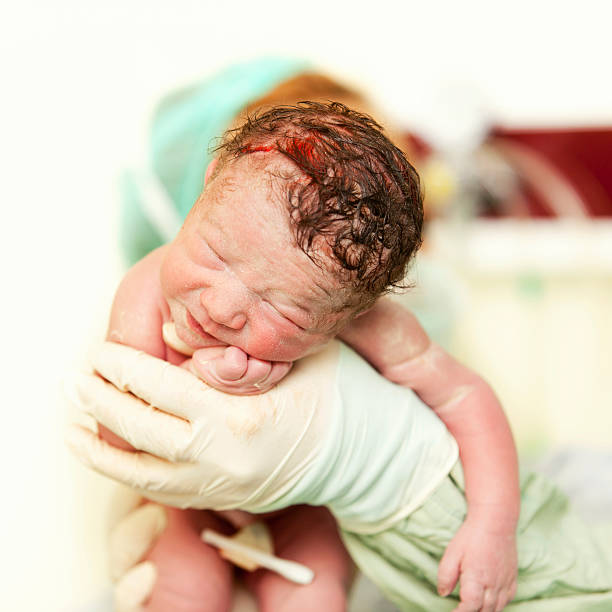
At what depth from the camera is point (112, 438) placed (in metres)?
0.83

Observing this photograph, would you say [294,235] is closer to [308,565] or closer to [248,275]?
[248,275]

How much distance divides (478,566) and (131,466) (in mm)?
385

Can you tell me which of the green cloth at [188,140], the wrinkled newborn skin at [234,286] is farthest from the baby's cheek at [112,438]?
the green cloth at [188,140]

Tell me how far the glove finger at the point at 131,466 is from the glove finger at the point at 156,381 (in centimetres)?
6

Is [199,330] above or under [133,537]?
above

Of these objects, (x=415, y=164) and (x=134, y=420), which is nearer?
(x=134, y=420)

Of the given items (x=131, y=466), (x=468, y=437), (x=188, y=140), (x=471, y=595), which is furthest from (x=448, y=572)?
(x=188, y=140)

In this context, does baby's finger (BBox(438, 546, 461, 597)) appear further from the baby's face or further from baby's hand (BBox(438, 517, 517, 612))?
the baby's face

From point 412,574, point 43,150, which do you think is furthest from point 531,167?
point 412,574

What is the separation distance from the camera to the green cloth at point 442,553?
839 mm

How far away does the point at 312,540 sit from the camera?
3.13 ft

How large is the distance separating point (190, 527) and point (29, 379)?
295 millimetres

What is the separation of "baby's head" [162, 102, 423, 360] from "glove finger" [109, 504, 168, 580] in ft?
1.14

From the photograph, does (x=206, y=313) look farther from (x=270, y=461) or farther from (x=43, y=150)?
(x=43, y=150)
